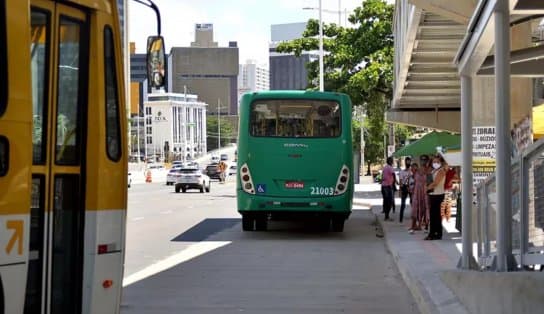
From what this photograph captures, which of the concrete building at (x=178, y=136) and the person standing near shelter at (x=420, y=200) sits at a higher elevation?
the concrete building at (x=178, y=136)

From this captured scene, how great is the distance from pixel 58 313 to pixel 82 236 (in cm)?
56

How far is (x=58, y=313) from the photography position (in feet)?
19.6

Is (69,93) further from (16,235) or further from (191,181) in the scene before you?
(191,181)

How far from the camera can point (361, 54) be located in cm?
4175

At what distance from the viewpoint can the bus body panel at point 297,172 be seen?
1980 centimetres

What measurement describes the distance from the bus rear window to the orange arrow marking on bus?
14971 mm

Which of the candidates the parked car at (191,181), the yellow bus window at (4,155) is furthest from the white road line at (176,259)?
the parked car at (191,181)

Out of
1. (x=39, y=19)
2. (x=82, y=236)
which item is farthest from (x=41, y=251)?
(x=39, y=19)

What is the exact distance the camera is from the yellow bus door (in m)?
5.67

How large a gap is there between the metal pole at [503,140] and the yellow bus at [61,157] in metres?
3.96

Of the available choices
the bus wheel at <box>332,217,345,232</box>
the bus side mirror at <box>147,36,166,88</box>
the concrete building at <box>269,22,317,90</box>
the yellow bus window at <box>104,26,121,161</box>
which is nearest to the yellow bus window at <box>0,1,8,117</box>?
the yellow bus window at <box>104,26,121,161</box>

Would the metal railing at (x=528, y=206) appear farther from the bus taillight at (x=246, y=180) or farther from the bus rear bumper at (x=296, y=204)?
the bus taillight at (x=246, y=180)

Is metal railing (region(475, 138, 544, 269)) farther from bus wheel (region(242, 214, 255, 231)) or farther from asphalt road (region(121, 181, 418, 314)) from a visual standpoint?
bus wheel (region(242, 214, 255, 231))

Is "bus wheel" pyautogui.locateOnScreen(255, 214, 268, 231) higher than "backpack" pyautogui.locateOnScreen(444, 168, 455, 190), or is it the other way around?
"backpack" pyautogui.locateOnScreen(444, 168, 455, 190)
